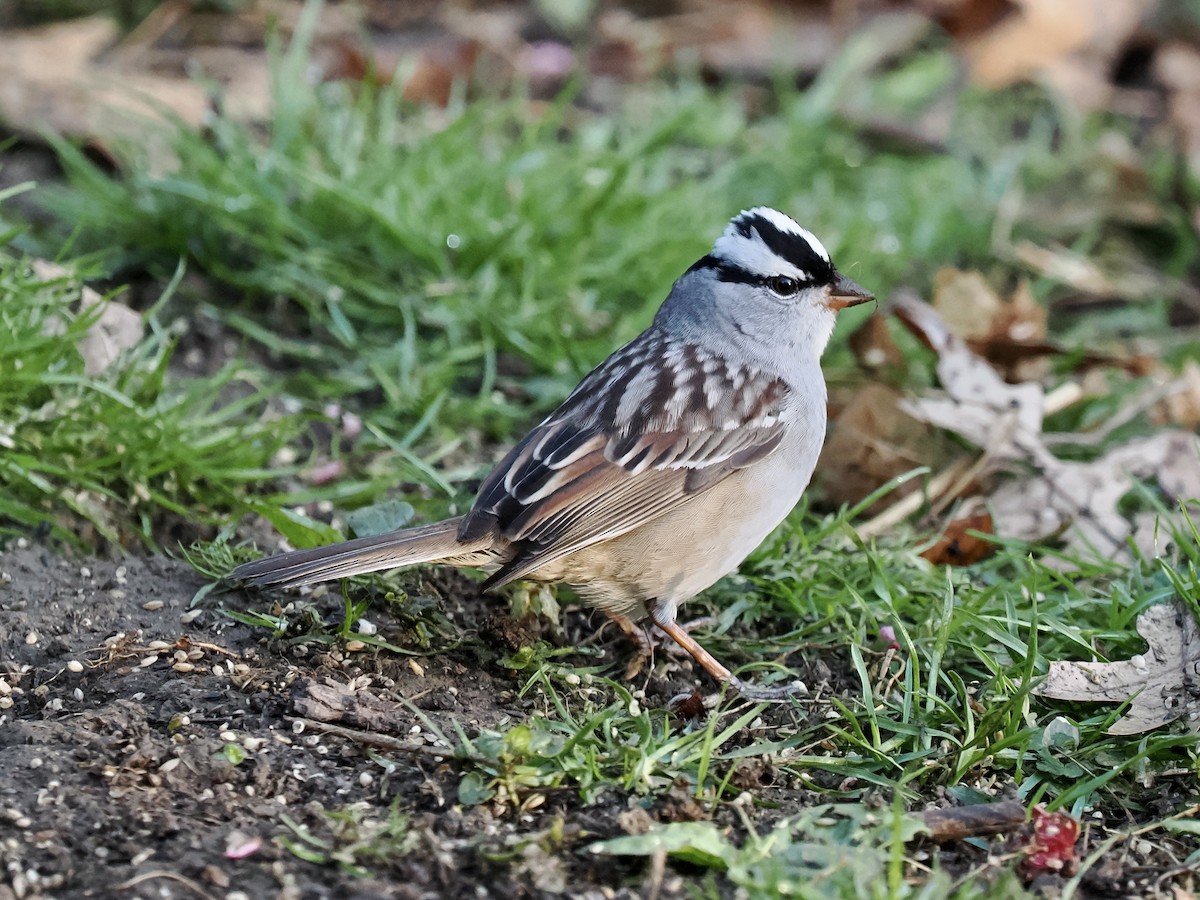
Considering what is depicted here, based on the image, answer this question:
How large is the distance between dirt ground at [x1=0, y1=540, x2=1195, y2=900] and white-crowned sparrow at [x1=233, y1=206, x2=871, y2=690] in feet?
0.79

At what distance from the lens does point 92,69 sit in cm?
629

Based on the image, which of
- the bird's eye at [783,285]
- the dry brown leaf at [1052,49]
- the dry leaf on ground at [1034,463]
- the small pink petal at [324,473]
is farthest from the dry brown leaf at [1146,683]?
the dry brown leaf at [1052,49]

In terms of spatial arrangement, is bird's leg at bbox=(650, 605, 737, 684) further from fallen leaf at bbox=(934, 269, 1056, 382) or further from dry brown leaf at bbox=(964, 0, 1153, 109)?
dry brown leaf at bbox=(964, 0, 1153, 109)

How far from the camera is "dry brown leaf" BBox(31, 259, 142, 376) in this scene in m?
4.09

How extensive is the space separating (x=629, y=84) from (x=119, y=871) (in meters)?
5.67

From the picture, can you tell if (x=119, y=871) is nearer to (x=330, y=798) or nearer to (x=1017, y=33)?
(x=330, y=798)

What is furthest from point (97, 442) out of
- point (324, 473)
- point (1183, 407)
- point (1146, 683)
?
point (1183, 407)

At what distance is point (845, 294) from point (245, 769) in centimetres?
213

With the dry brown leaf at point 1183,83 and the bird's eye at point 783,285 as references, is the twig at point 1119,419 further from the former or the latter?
the dry brown leaf at point 1183,83

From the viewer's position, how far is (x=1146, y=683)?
10.8 feet

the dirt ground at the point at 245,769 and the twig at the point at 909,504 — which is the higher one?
the dirt ground at the point at 245,769

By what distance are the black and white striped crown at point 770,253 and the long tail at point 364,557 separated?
1.16 metres

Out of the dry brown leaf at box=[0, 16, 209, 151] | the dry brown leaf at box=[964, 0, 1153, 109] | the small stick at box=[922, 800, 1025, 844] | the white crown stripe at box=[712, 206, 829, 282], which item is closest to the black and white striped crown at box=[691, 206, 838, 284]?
the white crown stripe at box=[712, 206, 829, 282]

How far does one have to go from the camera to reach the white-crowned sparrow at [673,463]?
3.35m
